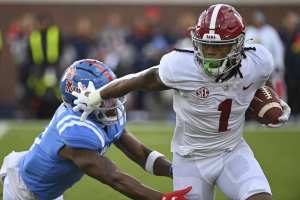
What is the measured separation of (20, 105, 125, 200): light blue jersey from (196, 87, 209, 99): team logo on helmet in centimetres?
55

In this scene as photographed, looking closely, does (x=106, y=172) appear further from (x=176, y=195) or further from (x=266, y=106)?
(x=266, y=106)

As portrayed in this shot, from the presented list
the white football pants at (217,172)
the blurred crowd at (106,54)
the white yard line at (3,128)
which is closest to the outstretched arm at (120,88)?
the white football pants at (217,172)

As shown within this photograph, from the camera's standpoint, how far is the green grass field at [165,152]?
20.0 ft

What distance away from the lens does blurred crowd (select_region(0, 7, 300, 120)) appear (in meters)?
11.4

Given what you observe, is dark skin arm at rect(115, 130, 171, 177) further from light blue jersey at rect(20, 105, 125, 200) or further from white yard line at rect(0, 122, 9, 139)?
white yard line at rect(0, 122, 9, 139)

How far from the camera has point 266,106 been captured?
163 inches

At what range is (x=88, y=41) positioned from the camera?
12.5 m

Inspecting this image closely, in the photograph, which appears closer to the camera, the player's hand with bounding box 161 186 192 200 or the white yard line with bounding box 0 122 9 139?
the player's hand with bounding box 161 186 192 200

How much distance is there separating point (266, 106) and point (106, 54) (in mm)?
8043

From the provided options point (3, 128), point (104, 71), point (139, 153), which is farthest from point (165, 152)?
point (104, 71)

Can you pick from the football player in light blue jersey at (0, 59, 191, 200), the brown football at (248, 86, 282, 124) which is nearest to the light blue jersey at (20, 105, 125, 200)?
the football player in light blue jersey at (0, 59, 191, 200)

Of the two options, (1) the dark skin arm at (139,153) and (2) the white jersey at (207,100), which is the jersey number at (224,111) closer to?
(2) the white jersey at (207,100)

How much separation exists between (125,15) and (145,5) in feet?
1.46

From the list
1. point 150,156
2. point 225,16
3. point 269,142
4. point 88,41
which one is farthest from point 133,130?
point 225,16
